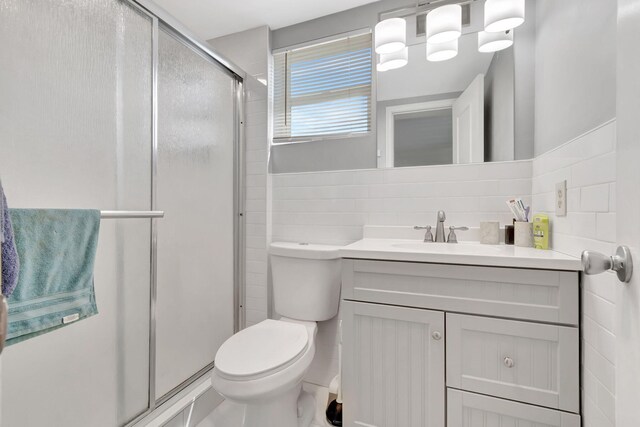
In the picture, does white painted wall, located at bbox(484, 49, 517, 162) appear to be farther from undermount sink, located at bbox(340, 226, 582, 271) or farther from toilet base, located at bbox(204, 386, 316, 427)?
toilet base, located at bbox(204, 386, 316, 427)

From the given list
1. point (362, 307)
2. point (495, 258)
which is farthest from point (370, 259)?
point (495, 258)

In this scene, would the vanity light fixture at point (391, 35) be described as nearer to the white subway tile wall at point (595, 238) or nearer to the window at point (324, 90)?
the window at point (324, 90)

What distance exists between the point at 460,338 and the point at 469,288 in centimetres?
18

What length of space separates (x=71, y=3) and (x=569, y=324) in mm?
1887

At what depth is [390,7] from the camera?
1644 millimetres

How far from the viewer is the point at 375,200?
166 cm

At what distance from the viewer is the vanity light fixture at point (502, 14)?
1.32 metres

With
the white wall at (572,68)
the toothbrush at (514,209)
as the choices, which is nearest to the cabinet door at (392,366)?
the toothbrush at (514,209)

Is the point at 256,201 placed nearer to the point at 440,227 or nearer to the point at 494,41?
the point at 440,227

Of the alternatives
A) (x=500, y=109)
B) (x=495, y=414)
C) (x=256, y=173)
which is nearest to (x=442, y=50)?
(x=500, y=109)

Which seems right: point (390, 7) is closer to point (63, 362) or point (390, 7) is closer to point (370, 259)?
point (370, 259)

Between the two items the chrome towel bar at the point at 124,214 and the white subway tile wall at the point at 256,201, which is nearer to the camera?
the chrome towel bar at the point at 124,214

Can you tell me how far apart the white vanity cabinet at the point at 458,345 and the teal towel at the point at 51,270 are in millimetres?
Answer: 858

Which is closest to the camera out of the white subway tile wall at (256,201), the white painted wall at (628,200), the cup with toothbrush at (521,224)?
the white painted wall at (628,200)
